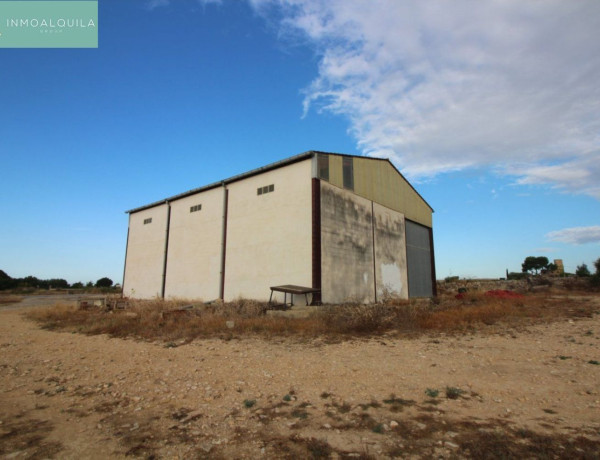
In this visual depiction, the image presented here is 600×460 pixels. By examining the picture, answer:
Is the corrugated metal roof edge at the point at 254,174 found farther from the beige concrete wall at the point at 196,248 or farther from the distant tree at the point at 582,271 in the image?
the distant tree at the point at 582,271

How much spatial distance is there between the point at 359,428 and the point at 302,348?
491 centimetres

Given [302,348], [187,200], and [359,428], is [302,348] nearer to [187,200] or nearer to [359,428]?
[359,428]

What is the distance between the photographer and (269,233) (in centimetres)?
1912

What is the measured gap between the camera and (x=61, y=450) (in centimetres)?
377

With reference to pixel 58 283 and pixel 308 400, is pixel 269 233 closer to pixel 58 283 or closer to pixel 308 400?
pixel 308 400

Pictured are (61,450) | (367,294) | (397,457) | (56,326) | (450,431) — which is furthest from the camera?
(367,294)

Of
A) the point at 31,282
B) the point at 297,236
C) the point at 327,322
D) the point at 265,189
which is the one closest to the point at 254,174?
the point at 265,189

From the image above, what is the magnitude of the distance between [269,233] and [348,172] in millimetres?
6139

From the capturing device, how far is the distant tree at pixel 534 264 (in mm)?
67344

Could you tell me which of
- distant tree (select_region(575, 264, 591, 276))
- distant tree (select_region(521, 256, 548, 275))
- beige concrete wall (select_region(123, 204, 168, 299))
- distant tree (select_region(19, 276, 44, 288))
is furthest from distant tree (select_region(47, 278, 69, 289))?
distant tree (select_region(521, 256, 548, 275))

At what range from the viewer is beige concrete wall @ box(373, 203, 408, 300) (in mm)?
21938

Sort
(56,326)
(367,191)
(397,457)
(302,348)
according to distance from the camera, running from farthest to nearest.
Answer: (367,191) < (56,326) < (302,348) < (397,457)

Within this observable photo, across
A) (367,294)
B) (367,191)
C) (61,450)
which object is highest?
(367,191)

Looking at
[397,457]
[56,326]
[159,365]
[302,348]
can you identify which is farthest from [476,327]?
[56,326]
